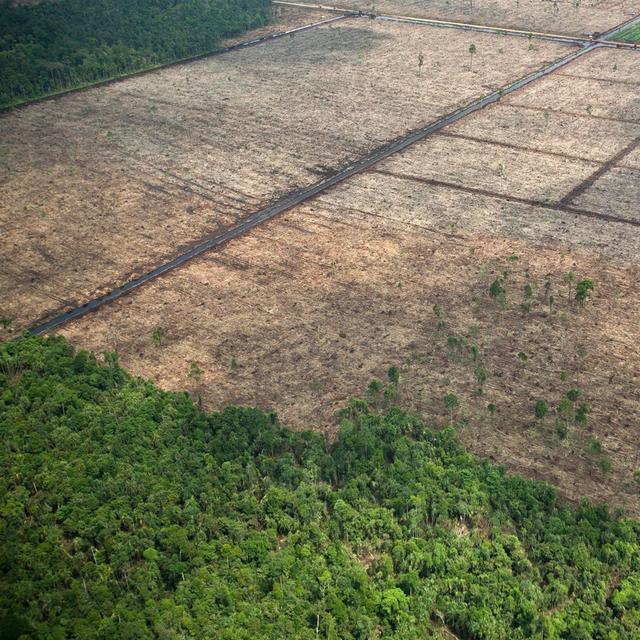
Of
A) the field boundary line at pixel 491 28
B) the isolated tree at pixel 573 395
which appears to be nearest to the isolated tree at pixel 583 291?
the isolated tree at pixel 573 395

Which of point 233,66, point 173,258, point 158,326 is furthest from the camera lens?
point 233,66

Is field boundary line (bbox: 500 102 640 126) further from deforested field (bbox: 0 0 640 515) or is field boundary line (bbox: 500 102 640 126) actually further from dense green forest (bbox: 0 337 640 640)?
dense green forest (bbox: 0 337 640 640)

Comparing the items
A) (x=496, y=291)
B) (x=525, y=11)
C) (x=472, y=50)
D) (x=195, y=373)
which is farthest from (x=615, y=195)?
Answer: (x=525, y=11)

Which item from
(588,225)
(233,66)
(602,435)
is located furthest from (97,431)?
(233,66)

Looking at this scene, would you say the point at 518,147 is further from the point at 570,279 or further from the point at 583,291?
the point at 583,291

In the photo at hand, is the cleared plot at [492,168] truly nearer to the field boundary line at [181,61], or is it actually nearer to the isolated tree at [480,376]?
the isolated tree at [480,376]

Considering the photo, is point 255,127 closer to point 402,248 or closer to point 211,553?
point 402,248

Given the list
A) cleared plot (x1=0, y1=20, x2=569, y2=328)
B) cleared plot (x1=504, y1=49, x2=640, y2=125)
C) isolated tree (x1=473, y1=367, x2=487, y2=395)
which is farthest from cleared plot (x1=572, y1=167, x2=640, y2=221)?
isolated tree (x1=473, y1=367, x2=487, y2=395)
